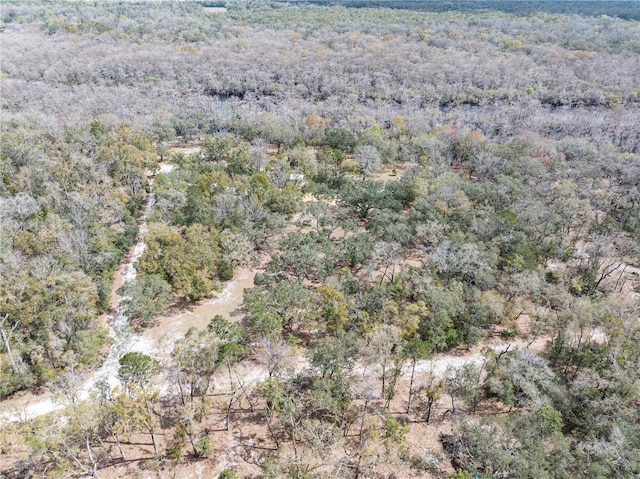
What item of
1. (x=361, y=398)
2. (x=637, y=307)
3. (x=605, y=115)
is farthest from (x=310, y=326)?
(x=605, y=115)

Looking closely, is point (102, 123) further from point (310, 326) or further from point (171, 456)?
point (171, 456)

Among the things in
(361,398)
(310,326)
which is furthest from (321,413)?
(310,326)

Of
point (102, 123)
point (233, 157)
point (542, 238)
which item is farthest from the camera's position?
point (102, 123)

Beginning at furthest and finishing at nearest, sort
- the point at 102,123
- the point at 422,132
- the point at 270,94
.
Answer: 1. the point at 270,94
2. the point at 422,132
3. the point at 102,123

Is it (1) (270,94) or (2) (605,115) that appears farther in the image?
(1) (270,94)

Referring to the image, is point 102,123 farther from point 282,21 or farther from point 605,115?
point 282,21

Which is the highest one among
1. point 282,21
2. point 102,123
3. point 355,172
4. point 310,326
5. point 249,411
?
point 282,21

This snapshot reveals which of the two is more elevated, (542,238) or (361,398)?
(542,238)
